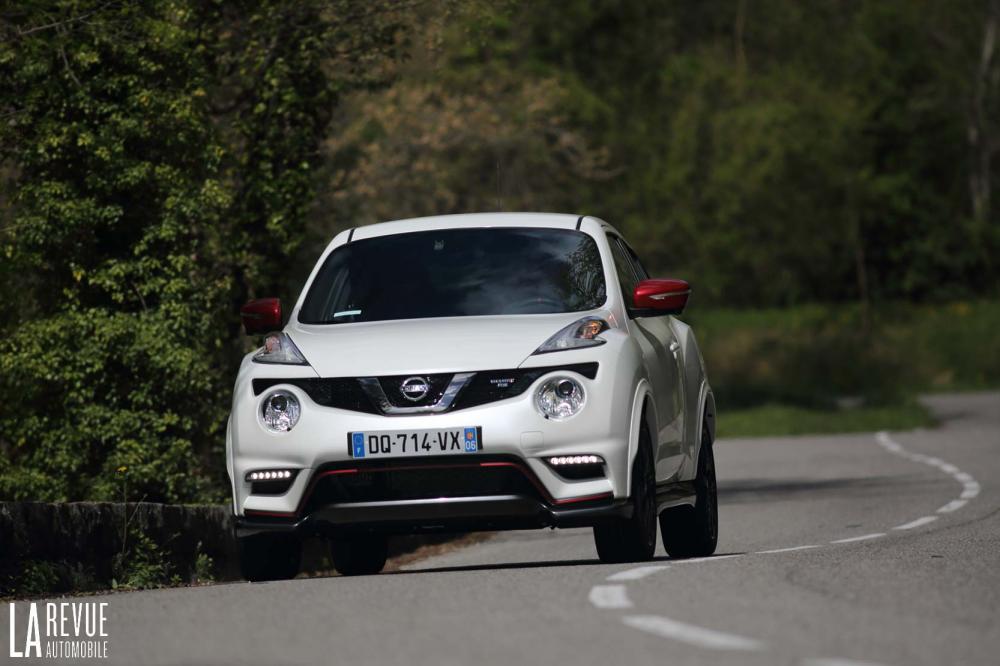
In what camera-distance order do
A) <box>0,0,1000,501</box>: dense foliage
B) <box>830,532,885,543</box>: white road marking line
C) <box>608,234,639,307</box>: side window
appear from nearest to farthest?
<box>608,234,639,307</box>: side window
<box>830,532,885,543</box>: white road marking line
<box>0,0,1000,501</box>: dense foliage

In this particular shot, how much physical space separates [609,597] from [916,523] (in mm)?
6818

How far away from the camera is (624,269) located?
451 inches

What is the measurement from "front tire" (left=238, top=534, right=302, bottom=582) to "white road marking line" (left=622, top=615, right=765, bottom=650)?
3.02m

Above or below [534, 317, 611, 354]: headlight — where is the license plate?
below

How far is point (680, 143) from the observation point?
184 feet

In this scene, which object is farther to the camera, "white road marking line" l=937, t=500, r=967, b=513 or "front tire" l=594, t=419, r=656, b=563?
"white road marking line" l=937, t=500, r=967, b=513

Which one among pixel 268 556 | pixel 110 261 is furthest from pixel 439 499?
pixel 110 261

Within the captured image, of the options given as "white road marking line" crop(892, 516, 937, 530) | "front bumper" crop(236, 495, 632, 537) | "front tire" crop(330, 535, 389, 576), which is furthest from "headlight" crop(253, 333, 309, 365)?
"white road marking line" crop(892, 516, 937, 530)

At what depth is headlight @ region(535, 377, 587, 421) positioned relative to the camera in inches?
376

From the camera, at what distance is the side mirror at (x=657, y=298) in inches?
413

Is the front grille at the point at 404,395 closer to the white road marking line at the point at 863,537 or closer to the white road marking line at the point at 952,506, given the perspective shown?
the white road marking line at the point at 863,537

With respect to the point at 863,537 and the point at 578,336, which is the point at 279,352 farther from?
the point at 863,537

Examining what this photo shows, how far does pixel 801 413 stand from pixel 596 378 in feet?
101

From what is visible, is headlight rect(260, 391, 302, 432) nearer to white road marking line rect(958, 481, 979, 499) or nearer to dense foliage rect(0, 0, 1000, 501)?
dense foliage rect(0, 0, 1000, 501)
